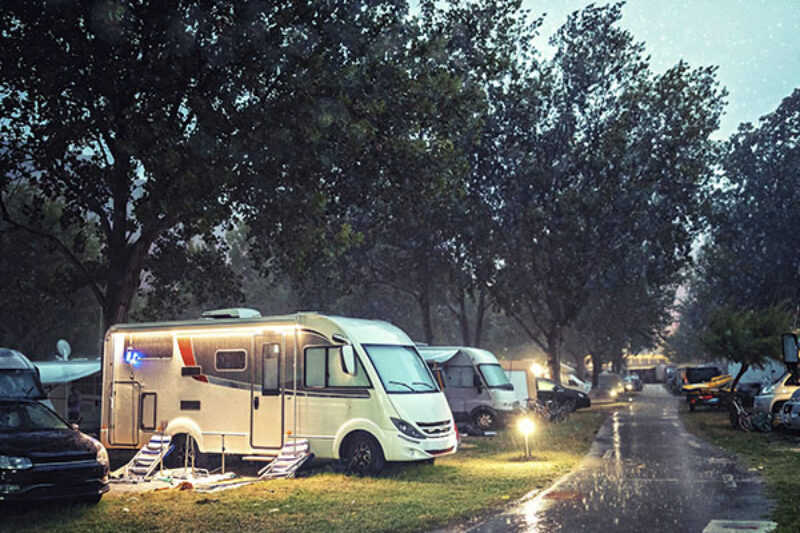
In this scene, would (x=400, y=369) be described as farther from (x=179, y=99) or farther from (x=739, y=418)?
(x=739, y=418)

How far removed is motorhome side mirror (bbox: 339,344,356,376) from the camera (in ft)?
50.8

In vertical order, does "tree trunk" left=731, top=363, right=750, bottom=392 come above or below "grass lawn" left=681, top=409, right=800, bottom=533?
above

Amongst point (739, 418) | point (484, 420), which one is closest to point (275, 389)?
point (484, 420)

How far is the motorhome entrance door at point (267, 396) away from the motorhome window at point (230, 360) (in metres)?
0.31

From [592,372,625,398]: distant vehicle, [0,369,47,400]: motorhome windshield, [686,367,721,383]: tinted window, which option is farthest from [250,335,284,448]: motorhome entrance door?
[592,372,625,398]: distant vehicle

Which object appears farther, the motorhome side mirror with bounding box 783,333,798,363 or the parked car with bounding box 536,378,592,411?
the parked car with bounding box 536,378,592,411

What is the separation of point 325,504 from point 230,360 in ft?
17.7

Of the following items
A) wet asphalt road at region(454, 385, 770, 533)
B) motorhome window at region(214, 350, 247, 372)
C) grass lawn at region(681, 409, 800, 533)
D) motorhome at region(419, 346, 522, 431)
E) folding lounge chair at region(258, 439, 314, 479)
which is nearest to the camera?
wet asphalt road at region(454, 385, 770, 533)

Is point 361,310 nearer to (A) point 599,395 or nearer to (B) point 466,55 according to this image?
(A) point 599,395

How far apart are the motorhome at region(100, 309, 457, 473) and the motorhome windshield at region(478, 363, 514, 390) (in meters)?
9.24

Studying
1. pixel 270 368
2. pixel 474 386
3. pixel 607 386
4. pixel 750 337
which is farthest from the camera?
pixel 607 386

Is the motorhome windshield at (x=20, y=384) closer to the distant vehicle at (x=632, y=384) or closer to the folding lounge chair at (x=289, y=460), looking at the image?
the folding lounge chair at (x=289, y=460)

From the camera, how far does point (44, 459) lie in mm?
11383

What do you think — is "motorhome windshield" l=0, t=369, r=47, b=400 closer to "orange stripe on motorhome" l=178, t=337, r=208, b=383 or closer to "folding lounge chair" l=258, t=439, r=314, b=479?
"orange stripe on motorhome" l=178, t=337, r=208, b=383
